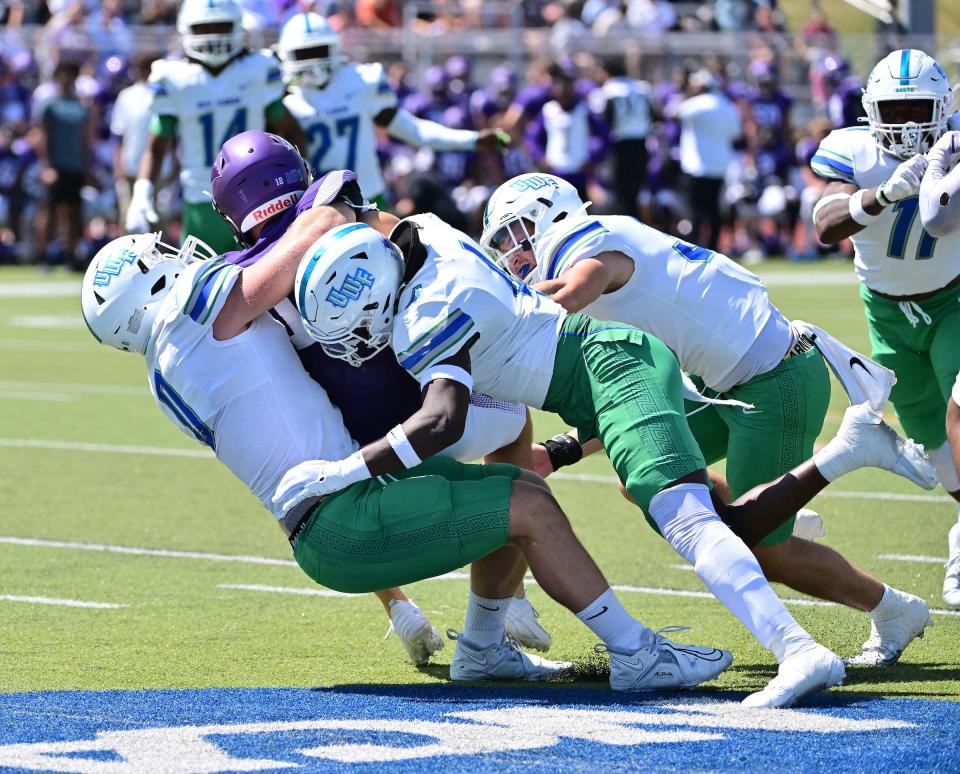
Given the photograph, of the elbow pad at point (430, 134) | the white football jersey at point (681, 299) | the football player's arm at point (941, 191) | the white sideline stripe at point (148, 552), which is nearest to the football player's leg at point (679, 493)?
the white football jersey at point (681, 299)

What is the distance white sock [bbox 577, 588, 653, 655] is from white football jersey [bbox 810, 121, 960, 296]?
2.08 metres

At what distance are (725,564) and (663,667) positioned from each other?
314mm

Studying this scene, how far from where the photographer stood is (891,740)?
12.5 ft

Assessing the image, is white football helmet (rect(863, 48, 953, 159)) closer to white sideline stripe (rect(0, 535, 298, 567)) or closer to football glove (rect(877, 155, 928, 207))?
football glove (rect(877, 155, 928, 207))

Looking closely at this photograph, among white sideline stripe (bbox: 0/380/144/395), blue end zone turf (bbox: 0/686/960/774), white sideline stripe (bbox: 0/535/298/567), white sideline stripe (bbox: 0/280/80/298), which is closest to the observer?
blue end zone turf (bbox: 0/686/960/774)

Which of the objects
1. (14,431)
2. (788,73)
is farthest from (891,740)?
(788,73)

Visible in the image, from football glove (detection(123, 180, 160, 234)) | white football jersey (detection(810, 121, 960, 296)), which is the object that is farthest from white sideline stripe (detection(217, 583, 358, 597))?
football glove (detection(123, 180, 160, 234))

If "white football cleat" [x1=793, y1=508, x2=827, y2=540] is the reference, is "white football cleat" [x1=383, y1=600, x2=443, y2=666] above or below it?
below

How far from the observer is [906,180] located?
5457 millimetres

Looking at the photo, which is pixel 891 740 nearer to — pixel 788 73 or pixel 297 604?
pixel 297 604

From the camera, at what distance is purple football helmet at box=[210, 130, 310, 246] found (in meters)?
4.79

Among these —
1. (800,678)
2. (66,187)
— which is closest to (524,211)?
(800,678)

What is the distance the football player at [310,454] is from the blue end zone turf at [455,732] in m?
0.28

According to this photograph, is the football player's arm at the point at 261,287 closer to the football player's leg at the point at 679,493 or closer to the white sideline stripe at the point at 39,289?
the football player's leg at the point at 679,493
